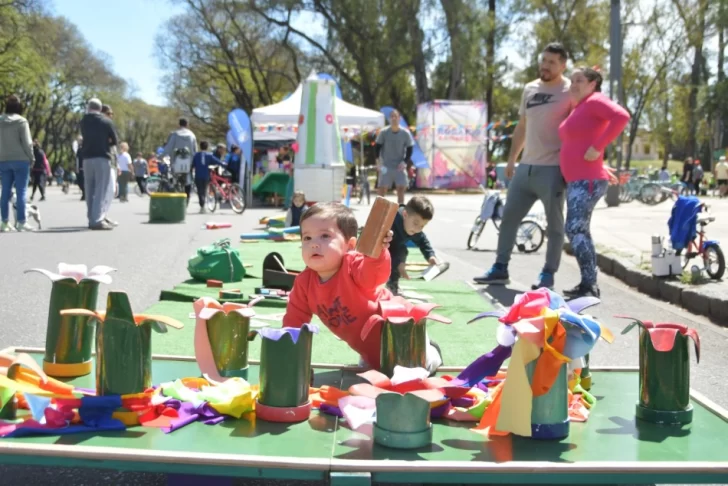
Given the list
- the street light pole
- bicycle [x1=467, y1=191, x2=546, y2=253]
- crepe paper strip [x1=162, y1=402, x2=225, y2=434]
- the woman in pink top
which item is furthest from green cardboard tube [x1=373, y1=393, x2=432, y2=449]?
the street light pole

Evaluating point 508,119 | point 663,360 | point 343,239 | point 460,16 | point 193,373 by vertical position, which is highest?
point 460,16

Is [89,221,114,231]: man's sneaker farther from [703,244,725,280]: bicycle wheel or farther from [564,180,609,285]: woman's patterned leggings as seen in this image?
[703,244,725,280]: bicycle wheel

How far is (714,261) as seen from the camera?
7.42 meters

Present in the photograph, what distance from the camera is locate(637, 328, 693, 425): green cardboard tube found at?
2824 mm

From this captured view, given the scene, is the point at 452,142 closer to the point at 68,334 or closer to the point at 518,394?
the point at 68,334

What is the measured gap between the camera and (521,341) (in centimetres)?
268

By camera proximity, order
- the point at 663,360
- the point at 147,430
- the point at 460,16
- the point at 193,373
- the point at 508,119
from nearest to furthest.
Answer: the point at 147,430, the point at 663,360, the point at 193,373, the point at 460,16, the point at 508,119

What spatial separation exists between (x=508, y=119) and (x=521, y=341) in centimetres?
5439

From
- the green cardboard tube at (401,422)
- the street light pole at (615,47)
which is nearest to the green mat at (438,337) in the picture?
the green cardboard tube at (401,422)

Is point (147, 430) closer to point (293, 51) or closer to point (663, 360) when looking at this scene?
point (663, 360)

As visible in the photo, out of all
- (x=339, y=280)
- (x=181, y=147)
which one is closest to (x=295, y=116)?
(x=181, y=147)

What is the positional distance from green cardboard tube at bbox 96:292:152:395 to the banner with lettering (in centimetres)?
2961

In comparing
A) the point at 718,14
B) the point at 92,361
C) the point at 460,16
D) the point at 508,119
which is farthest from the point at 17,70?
the point at 92,361

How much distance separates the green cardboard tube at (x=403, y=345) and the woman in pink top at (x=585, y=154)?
3682 mm
